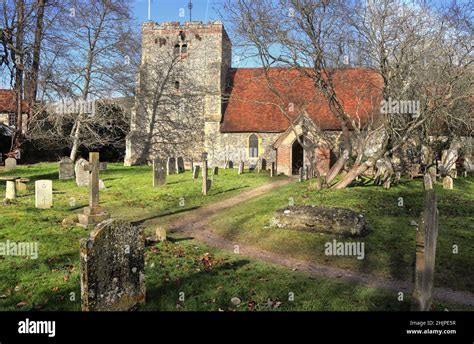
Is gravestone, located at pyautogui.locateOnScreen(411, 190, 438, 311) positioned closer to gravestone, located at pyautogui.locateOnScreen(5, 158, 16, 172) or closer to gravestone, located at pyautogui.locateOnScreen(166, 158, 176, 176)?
gravestone, located at pyautogui.locateOnScreen(166, 158, 176, 176)

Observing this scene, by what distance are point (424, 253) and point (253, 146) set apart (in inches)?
993

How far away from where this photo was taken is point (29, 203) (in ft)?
45.3

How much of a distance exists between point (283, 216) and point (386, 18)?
10.0 m

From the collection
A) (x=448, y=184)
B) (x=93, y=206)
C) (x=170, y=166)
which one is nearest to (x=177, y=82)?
(x=170, y=166)

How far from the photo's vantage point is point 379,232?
420 inches

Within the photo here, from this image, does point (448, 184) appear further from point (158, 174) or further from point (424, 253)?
point (424, 253)

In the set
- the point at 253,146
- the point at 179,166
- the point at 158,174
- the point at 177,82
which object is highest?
the point at 177,82

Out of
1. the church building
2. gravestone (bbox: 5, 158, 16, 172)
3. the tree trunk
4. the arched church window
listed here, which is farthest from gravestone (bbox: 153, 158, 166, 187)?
the arched church window

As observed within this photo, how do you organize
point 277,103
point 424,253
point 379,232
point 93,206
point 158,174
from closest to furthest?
point 424,253
point 379,232
point 93,206
point 158,174
point 277,103

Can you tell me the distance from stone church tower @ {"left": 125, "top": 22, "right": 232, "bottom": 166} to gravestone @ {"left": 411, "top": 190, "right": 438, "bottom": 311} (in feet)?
88.0

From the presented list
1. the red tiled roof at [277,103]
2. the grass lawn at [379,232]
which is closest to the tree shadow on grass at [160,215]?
the grass lawn at [379,232]

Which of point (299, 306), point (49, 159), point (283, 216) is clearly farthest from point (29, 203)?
point (49, 159)

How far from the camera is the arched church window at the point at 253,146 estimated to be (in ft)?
100
